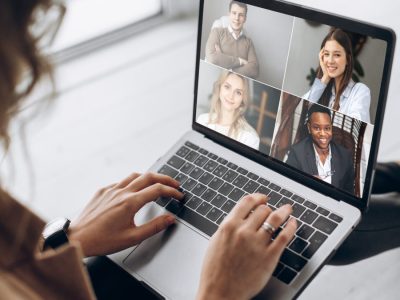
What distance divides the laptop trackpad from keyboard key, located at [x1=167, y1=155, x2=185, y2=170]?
0.42ft

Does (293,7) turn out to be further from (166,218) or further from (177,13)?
(177,13)

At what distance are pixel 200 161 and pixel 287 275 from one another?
27 cm

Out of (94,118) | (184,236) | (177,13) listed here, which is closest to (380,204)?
(184,236)

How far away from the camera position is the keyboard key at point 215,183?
2.75 ft

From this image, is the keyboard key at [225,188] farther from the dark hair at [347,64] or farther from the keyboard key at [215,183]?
the dark hair at [347,64]

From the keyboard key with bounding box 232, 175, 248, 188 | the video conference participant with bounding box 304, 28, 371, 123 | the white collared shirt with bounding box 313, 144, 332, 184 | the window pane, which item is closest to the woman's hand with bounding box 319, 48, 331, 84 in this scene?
the video conference participant with bounding box 304, 28, 371, 123

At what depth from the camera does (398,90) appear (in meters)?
1.42

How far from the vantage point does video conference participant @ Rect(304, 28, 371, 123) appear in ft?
2.26

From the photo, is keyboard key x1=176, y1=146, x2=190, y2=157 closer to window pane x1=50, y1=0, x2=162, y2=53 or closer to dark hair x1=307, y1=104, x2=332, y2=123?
dark hair x1=307, y1=104, x2=332, y2=123

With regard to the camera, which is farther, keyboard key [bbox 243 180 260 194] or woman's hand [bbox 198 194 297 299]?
keyboard key [bbox 243 180 260 194]

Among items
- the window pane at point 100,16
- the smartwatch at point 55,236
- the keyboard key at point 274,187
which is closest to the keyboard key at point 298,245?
the keyboard key at point 274,187

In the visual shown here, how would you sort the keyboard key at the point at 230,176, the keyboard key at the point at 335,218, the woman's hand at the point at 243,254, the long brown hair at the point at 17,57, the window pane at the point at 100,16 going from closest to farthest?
the long brown hair at the point at 17,57, the woman's hand at the point at 243,254, the keyboard key at the point at 335,218, the keyboard key at the point at 230,176, the window pane at the point at 100,16

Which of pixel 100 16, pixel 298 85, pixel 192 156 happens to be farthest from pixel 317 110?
pixel 100 16

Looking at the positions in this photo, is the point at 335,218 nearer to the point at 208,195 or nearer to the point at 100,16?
the point at 208,195
